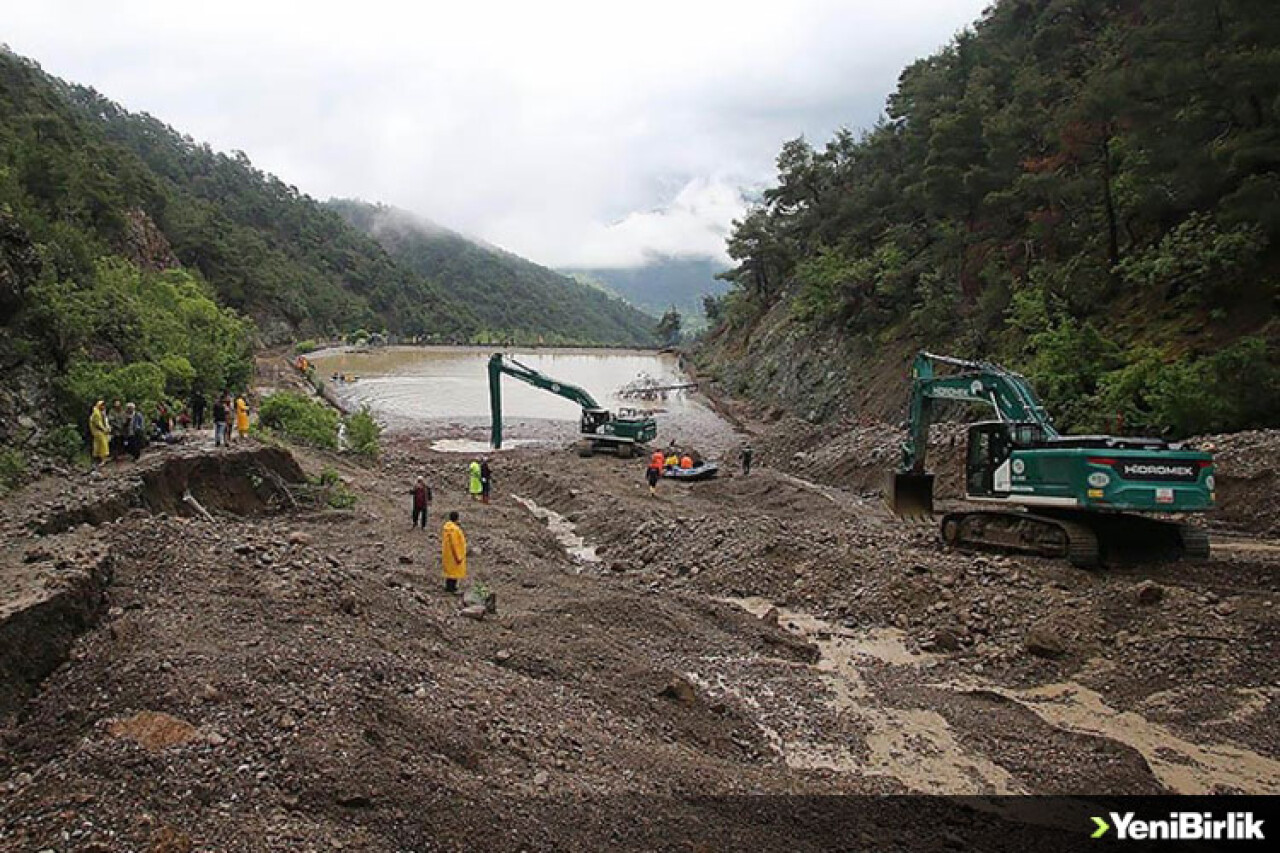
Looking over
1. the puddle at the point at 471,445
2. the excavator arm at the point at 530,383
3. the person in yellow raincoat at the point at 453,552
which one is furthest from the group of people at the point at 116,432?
the puddle at the point at 471,445

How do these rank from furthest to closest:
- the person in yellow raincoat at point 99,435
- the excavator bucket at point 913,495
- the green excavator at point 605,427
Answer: the green excavator at point 605,427 → the excavator bucket at point 913,495 → the person in yellow raincoat at point 99,435

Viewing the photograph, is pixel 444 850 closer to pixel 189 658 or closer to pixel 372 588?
pixel 189 658

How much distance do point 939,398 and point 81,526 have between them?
15.5 meters

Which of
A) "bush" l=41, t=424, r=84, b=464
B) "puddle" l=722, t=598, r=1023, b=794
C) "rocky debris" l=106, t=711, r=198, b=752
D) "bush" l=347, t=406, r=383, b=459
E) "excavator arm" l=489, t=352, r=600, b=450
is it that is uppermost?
"excavator arm" l=489, t=352, r=600, b=450

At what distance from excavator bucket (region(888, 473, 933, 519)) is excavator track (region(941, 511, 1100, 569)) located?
177cm

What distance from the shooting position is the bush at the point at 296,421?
26.2 m

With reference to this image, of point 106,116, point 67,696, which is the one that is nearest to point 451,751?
point 67,696

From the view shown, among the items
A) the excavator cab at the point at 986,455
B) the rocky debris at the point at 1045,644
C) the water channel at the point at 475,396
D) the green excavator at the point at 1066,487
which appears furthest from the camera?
the water channel at the point at 475,396

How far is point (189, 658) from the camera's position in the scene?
6879 millimetres

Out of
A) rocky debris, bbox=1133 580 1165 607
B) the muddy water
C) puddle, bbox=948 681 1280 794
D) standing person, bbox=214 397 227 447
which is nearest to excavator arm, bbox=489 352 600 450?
the muddy water

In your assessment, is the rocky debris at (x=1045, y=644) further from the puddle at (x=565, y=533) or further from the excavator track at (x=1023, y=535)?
the puddle at (x=565, y=533)

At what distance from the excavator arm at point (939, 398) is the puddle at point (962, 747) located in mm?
6147

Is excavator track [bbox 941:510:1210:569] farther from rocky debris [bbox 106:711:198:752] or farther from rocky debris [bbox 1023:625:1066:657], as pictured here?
rocky debris [bbox 106:711:198:752]

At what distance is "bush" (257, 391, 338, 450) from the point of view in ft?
86.0
